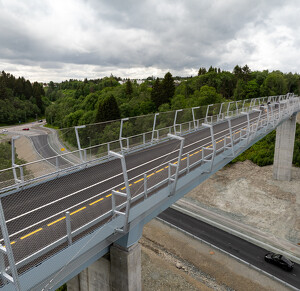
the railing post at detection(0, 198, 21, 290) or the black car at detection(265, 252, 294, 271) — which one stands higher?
the railing post at detection(0, 198, 21, 290)

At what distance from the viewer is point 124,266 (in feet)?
30.1

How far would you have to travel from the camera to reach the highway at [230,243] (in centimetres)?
1811

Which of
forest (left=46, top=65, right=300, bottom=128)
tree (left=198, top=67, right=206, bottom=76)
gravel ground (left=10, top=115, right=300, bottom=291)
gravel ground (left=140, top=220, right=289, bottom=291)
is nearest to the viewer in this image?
gravel ground (left=140, top=220, right=289, bottom=291)

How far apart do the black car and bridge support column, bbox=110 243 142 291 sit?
44.9 ft

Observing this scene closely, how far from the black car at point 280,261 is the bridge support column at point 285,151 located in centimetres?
1827

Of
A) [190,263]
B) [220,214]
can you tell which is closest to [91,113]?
[220,214]

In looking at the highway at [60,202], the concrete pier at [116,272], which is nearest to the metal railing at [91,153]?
the highway at [60,202]

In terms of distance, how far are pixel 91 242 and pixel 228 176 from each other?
31.1m

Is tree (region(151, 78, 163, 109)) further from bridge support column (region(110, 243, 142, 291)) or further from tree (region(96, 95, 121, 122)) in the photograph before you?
bridge support column (region(110, 243, 142, 291))

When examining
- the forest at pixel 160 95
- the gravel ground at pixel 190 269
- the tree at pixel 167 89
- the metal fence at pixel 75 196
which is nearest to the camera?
the metal fence at pixel 75 196

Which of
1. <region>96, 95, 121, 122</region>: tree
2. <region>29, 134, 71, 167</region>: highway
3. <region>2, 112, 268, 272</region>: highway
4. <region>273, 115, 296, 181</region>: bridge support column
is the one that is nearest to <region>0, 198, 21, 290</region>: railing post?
<region>2, 112, 268, 272</region>: highway

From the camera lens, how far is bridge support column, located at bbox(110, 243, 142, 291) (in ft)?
29.8

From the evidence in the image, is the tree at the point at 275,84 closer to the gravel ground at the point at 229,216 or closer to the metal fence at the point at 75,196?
the gravel ground at the point at 229,216

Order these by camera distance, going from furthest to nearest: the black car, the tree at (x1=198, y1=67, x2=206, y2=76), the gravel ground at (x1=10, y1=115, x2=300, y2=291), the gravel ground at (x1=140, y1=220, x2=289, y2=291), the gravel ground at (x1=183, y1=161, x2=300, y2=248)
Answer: the tree at (x1=198, y1=67, x2=206, y2=76), the gravel ground at (x1=183, y1=161, x2=300, y2=248), the black car, the gravel ground at (x1=10, y1=115, x2=300, y2=291), the gravel ground at (x1=140, y1=220, x2=289, y2=291)
